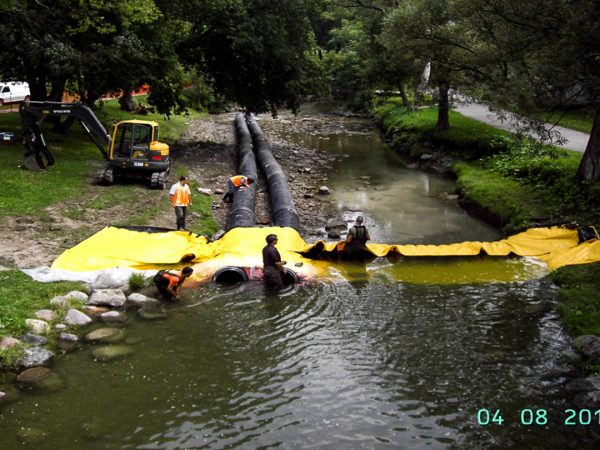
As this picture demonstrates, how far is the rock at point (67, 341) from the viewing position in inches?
434

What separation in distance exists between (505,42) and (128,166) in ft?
42.1

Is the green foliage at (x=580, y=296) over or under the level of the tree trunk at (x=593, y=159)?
under

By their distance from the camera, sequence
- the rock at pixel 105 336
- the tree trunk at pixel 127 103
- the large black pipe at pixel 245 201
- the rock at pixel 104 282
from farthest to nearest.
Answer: the tree trunk at pixel 127 103, the large black pipe at pixel 245 201, the rock at pixel 104 282, the rock at pixel 105 336

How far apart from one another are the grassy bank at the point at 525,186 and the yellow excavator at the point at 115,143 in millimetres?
11576

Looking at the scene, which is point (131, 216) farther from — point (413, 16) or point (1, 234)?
point (413, 16)

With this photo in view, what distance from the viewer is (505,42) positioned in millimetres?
16047

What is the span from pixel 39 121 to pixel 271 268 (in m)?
12.0

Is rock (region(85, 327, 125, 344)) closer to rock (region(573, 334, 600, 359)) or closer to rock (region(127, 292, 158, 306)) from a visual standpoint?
rock (region(127, 292, 158, 306))

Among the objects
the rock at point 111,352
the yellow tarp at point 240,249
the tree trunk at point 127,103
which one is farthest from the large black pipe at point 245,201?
the tree trunk at point 127,103

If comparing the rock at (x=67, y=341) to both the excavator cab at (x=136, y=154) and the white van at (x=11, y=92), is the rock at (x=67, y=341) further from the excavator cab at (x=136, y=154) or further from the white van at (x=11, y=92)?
the white van at (x=11, y=92)

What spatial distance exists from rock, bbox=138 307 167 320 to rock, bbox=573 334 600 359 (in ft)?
26.4

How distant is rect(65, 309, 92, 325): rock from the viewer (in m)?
11.8

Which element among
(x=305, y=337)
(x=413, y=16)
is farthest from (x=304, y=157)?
(x=305, y=337)

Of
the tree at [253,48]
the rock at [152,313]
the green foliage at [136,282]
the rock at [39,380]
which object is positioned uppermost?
the tree at [253,48]
